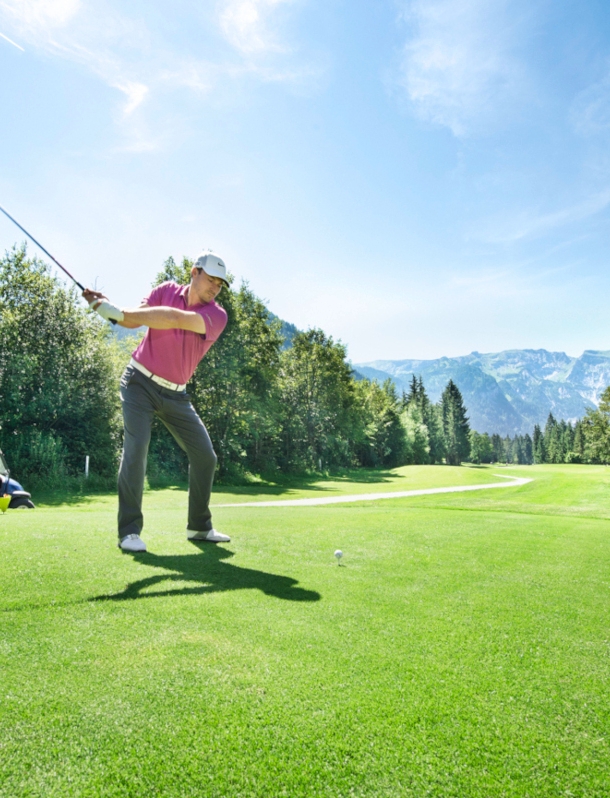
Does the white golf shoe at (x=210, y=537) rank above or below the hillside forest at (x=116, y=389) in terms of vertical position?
below

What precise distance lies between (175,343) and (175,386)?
0.44 m

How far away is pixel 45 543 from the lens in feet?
13.2

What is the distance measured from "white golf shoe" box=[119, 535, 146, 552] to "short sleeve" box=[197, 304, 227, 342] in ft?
6.45

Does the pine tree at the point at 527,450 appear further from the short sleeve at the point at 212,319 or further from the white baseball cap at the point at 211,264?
the white baseball cap at the point at 211,264

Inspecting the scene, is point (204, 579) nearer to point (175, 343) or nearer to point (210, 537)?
point (210, 537)

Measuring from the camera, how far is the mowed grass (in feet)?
4.97

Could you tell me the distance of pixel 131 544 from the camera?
420 cm

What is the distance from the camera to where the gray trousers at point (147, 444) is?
4.66 metres

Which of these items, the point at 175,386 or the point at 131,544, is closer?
the point at 131,544

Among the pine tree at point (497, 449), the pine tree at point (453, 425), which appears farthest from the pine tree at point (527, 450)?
the pine tree at point (453, 425)

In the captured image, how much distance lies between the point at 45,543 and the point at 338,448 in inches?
1708

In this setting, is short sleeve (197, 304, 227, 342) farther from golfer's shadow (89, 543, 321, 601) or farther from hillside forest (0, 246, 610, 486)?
hillside forest (0, 246, 610, 486)

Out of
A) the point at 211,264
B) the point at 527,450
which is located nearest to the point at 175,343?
the point at 211,264

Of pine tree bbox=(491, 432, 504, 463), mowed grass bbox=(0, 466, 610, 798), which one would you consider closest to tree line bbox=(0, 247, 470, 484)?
mowed grass bbox=(0, 466, 610, 798)
